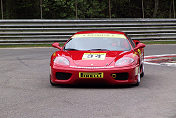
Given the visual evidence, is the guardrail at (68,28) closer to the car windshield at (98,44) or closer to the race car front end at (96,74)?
the car windshield at (98,44)

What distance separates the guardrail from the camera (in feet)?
67.8

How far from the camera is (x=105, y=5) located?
21.1 metres

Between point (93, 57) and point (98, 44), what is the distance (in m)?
0.89

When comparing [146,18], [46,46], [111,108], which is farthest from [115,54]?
[146,18]

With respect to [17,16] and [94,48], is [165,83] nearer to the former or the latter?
[94,48]

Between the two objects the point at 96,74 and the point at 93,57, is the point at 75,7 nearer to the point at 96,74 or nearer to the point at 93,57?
the point at 93,57

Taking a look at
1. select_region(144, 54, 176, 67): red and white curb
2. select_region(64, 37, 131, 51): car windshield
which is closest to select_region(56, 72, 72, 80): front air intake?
select_region(64, 37, 131, 51): car windshield

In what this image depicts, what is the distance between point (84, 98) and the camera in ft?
24.5

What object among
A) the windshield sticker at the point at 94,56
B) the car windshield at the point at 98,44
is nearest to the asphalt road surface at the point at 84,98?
the windshield sticker at the point at 94,56

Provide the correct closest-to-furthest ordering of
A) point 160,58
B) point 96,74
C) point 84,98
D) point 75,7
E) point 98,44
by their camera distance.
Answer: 1. point 84,98
2. point 96,74
3. point 98,44
4. point 160,58
5. point 75,7

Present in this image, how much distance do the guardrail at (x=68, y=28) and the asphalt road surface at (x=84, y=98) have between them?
9.66 meters

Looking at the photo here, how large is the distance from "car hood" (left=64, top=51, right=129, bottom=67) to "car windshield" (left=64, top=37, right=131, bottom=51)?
0.35 metres

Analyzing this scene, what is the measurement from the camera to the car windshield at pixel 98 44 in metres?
9.67

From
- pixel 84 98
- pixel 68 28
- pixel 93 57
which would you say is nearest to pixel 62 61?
pixel 93 57
